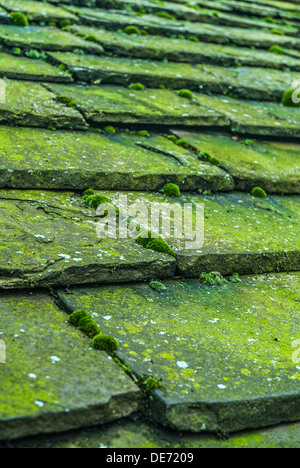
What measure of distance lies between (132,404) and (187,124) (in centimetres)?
288

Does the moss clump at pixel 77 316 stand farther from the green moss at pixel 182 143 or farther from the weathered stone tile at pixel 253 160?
the green moss at pixel 182 143

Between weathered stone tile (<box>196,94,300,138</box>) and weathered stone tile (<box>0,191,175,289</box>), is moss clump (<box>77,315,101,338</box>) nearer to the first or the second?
weathered stone tile (<box>0,191,175,289</box>)

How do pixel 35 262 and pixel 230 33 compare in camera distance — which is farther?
pixel 230 33

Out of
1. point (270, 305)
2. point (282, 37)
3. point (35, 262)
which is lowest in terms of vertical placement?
point (270, 305)

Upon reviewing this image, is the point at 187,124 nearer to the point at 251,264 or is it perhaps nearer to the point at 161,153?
the point at 161,153

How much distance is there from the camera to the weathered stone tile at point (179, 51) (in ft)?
17.5

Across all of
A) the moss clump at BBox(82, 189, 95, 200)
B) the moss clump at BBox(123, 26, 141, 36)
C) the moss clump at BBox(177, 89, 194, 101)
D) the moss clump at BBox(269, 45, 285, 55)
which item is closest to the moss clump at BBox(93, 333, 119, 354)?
the moss clump at BBox(82, 189, 95, 200)

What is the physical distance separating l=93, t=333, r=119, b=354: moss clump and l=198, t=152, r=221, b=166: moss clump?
2094mm

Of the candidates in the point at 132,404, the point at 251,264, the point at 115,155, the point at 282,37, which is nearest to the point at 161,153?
the point at 115,155

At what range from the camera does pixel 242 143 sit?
4633 millimetres

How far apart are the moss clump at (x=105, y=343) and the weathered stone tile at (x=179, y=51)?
3701 millimetres

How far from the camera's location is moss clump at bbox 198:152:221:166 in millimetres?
4051

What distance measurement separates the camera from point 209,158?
408cm
